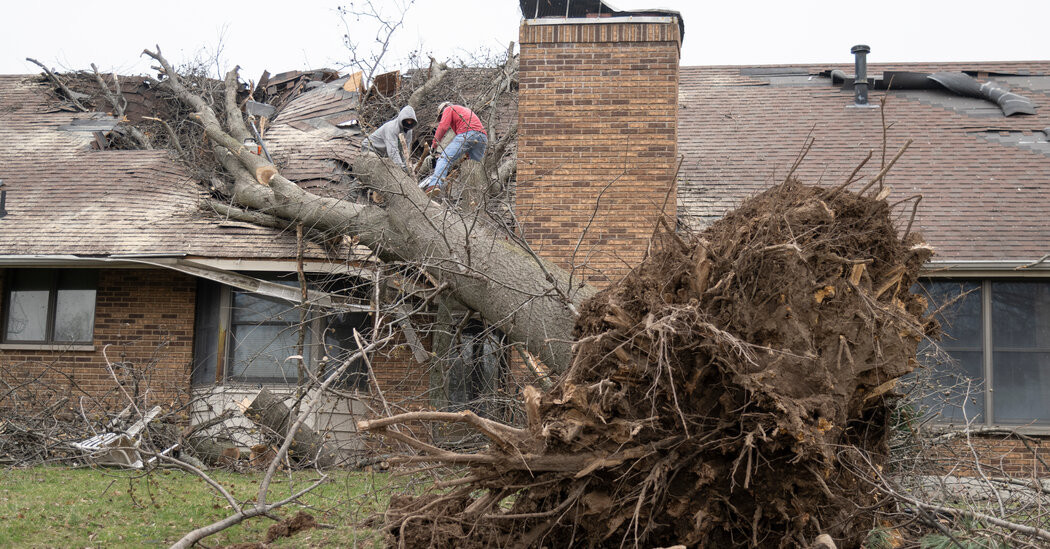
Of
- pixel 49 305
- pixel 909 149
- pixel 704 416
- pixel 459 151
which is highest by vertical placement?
pixel 909 149

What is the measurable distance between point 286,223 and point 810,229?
24.2ft

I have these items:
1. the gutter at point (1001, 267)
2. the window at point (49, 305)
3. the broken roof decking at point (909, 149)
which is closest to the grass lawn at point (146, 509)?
the window at point (49, 305)

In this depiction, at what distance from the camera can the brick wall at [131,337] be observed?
36.9 ft

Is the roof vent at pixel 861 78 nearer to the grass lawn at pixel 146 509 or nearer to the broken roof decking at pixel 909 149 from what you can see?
the broken roof decking at pixel 909 149

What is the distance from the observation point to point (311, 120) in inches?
572

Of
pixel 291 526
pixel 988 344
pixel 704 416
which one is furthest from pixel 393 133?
pixel 988 344

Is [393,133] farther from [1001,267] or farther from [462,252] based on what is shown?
[1001,267]

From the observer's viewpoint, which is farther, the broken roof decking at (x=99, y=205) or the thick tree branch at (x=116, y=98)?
the thick tree branch at (x=116, y=98)

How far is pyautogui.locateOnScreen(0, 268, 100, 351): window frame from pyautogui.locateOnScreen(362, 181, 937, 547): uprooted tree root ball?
8273 mm

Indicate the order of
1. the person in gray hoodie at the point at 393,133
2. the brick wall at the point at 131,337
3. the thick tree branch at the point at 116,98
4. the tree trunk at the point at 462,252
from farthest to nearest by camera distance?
the thick tree branch at the point at 116,98 < the brick wall at the point at 131,337 < the person in gray hoodie at the point at 393,133 < the tree trunk at the point at 462,252

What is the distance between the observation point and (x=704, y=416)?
4645 millimetres

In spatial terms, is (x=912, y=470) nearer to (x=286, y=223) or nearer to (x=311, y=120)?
(x=286, y=223)

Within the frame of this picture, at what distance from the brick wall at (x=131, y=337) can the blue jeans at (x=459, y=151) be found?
368 centimetres

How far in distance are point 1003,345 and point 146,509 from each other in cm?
937
